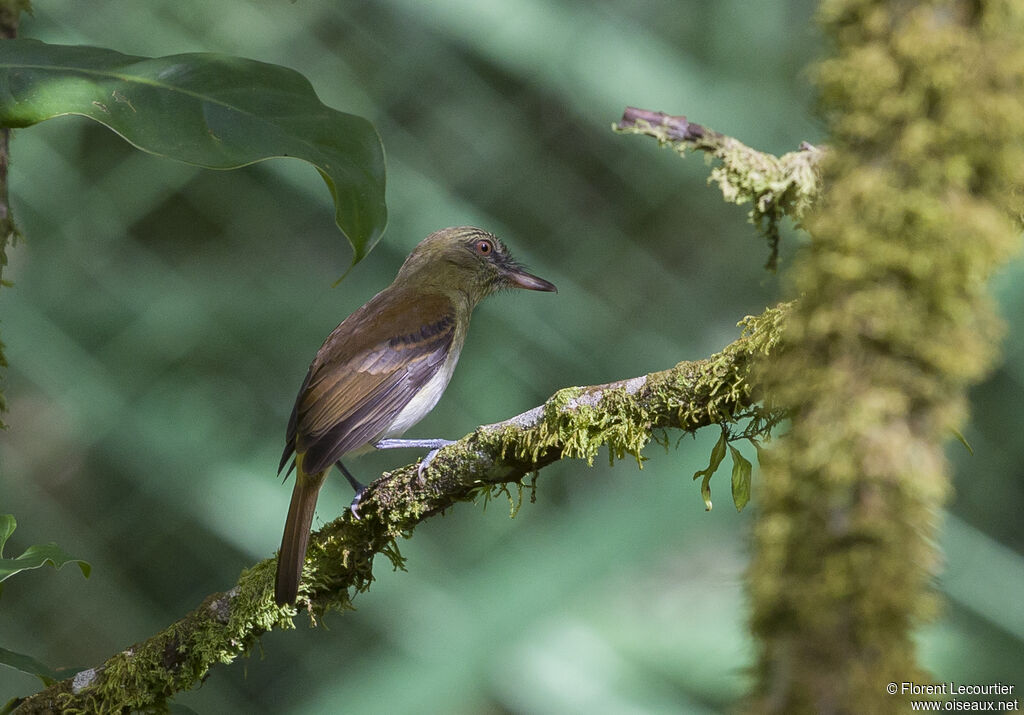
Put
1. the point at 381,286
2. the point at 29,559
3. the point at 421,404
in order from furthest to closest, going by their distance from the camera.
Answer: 1. the point at 381,286
2. the point at 421,404
3. the point at 29,559

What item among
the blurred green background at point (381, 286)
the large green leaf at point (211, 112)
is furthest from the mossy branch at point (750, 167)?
the blurred green background at point (381, 286)

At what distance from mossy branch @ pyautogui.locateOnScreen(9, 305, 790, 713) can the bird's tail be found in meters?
0.04

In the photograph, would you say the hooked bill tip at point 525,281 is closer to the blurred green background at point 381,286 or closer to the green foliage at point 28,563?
the blurred green background at point 381,286

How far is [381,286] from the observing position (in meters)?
3.91

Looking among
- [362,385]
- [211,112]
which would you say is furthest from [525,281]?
[211,112]

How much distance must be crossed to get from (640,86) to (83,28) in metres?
2.12

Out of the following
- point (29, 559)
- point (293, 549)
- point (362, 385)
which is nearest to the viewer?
A: point (29, 559)

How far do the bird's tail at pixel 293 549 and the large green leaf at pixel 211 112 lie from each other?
515 millimetres

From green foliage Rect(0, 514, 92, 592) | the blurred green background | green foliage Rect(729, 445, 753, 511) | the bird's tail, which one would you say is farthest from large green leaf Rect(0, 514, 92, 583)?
the blurred green background

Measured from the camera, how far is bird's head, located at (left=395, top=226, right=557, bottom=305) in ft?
8.13

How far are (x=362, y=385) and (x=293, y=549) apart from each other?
57cm

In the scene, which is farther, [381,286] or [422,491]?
[381,286]

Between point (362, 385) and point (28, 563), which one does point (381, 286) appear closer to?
point (362, 385)

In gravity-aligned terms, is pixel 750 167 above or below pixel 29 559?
above
